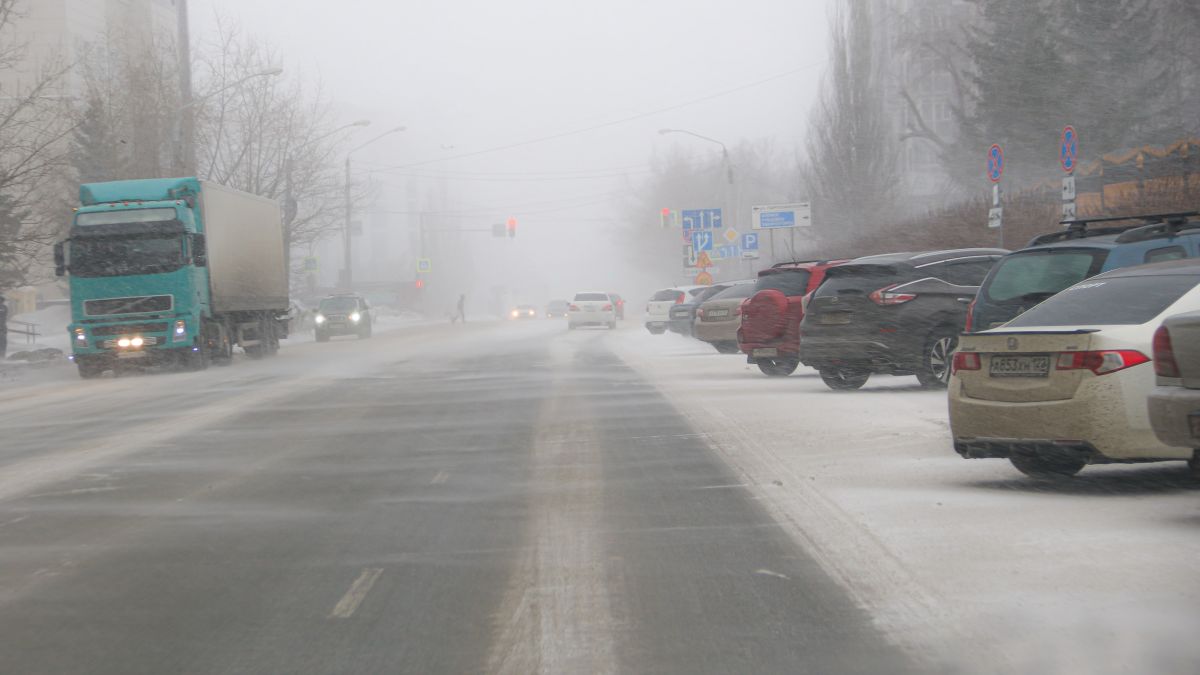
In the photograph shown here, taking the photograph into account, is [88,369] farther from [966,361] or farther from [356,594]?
[356,594]

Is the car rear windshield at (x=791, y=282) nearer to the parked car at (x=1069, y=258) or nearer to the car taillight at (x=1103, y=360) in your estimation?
the parked car at (x=1069, y=258)

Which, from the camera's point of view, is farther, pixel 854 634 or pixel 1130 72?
pixel 1130 72

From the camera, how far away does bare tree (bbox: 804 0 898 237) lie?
47.6 meters

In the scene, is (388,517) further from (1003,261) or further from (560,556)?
(1003,261)

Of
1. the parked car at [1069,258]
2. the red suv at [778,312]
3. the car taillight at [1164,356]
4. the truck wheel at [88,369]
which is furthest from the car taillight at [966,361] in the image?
the truck wheel at [88,369]

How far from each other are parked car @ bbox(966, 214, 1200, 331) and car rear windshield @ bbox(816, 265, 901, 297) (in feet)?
8.79

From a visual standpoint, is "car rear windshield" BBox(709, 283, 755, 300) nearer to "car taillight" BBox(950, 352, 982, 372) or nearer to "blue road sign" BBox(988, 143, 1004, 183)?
"blue road sign" BBox(988, 143, 1004, 183)

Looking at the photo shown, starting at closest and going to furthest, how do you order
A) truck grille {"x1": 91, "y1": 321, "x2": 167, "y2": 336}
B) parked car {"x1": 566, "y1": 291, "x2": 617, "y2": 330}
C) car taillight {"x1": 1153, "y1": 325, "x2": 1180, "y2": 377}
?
car taillight {"x1": 1153, "y1": 325, "x2": 1180, "y2": 377} → truck grille {"x1": 91, "y1": 321, "x2": 167, "y2": 336} → parked car {"x1": 566, "y1": 291, "x2": 617, "y2": 330}

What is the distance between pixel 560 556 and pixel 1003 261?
721 centimetres

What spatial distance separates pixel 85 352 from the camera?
2503 centimetres

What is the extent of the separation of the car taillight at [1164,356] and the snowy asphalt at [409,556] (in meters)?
2.16

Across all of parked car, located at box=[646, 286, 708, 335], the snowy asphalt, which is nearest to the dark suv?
the snowy asphalt

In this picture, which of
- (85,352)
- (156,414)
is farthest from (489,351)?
(156,414)

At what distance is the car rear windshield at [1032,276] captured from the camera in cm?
1160
